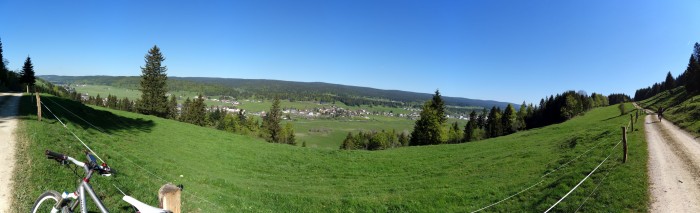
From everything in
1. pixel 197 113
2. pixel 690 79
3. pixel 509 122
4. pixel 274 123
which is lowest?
pixel 274 123

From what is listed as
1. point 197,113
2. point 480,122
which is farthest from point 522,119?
point 197,113

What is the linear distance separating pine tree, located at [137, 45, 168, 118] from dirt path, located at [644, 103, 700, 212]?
7403cm

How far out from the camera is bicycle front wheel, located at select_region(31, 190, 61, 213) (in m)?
6.89

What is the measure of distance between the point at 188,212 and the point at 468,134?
96.9 meters

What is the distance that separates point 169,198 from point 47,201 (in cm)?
408

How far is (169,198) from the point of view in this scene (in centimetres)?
551

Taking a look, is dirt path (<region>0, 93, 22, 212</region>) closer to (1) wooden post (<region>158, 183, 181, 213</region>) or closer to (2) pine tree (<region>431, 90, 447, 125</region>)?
(1) wooden post (<region>158, 183, 181, 213</region>)

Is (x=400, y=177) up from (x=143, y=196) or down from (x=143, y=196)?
down

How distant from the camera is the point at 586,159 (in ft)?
69.4

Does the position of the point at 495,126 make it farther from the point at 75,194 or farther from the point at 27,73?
the point at 27,73

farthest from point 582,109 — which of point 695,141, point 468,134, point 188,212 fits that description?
point 188,212

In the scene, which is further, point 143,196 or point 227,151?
point 227,151

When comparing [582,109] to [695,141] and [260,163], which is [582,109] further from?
[260,163]

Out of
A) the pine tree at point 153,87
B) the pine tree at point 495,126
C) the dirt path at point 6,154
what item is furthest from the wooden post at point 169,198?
the pine tree at point 495,126
